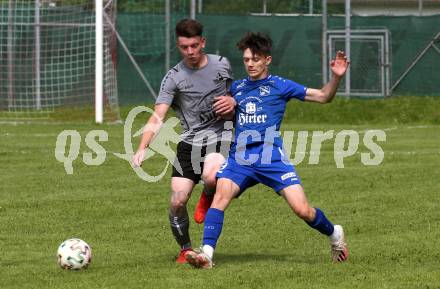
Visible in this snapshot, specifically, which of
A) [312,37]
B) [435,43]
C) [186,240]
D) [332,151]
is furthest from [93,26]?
[186,240]

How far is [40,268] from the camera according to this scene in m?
9.38

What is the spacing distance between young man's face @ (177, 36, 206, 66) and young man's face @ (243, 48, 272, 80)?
1.37ft

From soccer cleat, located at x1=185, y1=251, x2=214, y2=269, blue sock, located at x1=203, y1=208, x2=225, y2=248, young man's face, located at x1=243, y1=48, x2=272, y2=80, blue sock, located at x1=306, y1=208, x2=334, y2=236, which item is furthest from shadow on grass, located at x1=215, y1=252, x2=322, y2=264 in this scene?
young man's face, located at x1=243, y1=48, x2=272, y2=80

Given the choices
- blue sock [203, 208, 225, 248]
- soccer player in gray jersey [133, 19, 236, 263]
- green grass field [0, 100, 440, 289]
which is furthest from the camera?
soccer player in gray jersey [133, 19, 236, 263]

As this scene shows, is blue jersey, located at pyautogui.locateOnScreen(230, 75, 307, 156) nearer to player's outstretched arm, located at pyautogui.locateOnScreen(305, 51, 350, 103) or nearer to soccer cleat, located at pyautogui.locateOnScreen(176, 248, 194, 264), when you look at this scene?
player's outstretched arm, located at pyautogui.locateOnScreen(305, 51, 350, 103)

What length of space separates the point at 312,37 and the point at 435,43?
294 cm

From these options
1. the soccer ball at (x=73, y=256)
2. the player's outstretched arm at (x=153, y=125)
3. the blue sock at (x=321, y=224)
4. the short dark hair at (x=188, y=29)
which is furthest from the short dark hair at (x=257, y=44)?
the soccer ball at (x=73, y=256)

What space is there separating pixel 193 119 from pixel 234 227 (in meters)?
2.06

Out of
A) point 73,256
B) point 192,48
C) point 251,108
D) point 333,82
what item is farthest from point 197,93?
point 73,256

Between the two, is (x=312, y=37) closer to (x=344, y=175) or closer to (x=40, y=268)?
(x=344, y=175)

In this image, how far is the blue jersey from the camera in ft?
31.2

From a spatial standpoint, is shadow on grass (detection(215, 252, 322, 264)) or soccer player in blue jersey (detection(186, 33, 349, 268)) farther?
shadow on grass (detection(215, 252, 322, 264))

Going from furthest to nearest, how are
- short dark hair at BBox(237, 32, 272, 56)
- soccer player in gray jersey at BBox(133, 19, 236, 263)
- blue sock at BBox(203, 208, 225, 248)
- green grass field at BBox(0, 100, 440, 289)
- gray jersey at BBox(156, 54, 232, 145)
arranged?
gray jersey at BBox(156, 54, 232, 145) → soccer player in gray jersey at BBox(133, 19, 236, 263) → short dark hair at BBox(237, 32, 272, 56) → blue sock at BBox(203, 208, 225, 248) → green grass field at BBox(0, 100, 440, 289)

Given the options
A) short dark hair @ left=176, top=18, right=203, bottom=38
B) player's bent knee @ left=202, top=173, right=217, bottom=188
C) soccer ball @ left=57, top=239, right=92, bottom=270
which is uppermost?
short dark hair @ left=176, top=18, right=203, bottom=38
